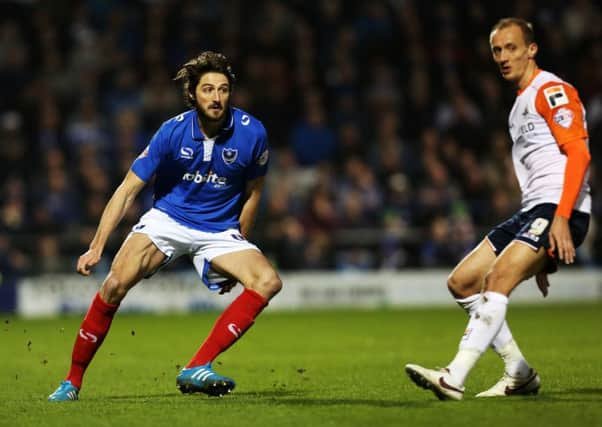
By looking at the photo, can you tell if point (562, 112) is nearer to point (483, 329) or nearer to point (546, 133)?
point (546, 133)

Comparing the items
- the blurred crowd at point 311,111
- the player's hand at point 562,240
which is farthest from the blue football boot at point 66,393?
the blurred crowd at point 311,111

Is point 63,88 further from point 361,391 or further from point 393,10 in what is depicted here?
point 361,391

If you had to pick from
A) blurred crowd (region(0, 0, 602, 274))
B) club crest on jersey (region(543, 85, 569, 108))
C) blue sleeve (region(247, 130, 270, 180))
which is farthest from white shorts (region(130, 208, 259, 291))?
blurred crowd (region(0, 0, 602, 274))

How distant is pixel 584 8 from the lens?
19.7 m

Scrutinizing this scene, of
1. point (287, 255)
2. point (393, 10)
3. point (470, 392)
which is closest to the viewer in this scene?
point (470, 392)

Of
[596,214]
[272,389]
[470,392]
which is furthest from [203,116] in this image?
[596,214]

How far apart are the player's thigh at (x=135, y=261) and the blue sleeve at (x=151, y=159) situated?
1.27ft

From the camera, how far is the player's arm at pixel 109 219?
7113 millimetres

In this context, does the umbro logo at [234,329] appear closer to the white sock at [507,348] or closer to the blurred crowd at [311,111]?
the white sock at [507,348]

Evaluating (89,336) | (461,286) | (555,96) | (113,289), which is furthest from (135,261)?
(555,96)

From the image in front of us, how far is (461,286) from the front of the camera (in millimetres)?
7250

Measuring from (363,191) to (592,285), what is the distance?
3583 mm

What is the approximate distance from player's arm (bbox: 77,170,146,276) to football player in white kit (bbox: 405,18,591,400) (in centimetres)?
195

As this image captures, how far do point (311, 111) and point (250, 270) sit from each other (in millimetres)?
10878
